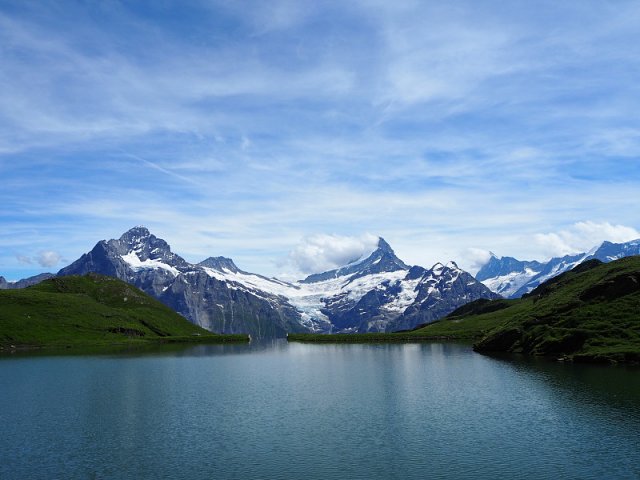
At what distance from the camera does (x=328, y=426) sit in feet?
276

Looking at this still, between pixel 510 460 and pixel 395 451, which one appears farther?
pixel 395 451

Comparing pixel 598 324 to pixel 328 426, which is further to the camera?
pixel 598 324

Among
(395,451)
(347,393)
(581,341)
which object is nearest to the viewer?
(395,451)

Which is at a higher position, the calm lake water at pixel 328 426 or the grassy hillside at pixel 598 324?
the grassy hillside at pixel 598 324

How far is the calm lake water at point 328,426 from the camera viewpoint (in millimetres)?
63438

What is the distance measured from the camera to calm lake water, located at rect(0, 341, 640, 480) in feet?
208

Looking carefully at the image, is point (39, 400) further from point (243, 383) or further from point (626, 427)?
point (626, 427)

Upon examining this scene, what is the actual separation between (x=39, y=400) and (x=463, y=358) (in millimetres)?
136910

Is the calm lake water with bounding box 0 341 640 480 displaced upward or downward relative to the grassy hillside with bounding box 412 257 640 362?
downward

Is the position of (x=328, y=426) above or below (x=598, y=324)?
below

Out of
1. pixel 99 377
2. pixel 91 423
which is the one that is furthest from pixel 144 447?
pixel 99 377

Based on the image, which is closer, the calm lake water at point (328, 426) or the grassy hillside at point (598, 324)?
the calm lake water at point (328, 426)

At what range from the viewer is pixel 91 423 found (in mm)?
89312

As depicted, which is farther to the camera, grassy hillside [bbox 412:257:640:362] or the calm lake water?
grassy hillside [bbox 412:257:640:362]
